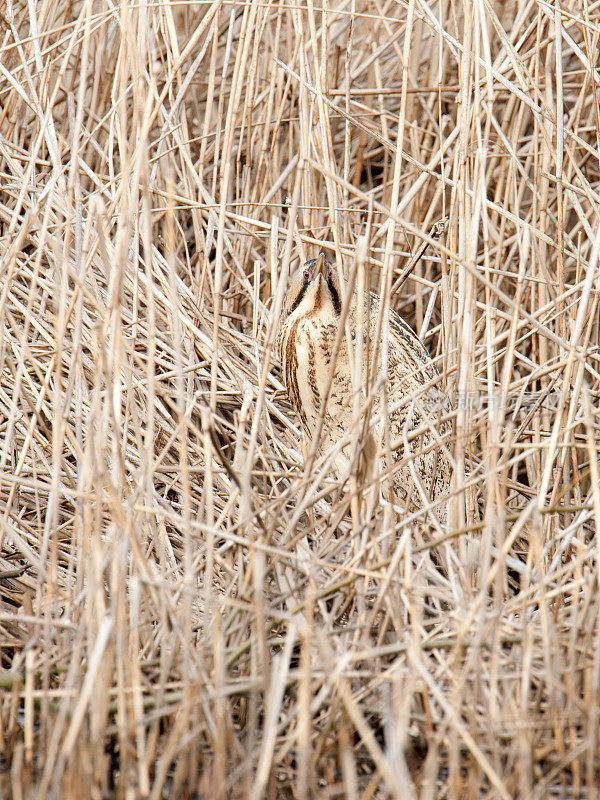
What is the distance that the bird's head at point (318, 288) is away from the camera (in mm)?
2709

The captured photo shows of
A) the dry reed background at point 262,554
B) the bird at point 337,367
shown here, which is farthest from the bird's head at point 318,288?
the dry reed background at point 262,554

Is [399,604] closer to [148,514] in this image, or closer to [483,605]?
[483,605]

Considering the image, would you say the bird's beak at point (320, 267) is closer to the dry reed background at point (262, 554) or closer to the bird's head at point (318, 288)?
the bird's head at point (318, 288)

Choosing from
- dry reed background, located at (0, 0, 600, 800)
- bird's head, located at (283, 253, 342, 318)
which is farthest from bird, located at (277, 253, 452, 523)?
dry reed background, located at (0, 0, 600, 800)

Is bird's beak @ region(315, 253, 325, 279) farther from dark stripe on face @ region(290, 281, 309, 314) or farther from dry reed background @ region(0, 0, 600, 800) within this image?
dry reed background @ region(0, 0, 600, 800)

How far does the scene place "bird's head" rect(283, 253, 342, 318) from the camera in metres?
2.71

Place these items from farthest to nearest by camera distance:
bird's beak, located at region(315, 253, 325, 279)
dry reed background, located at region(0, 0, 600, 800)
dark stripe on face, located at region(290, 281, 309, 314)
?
dark stripe on face, located at region(290, 281, 309, 314)
bird's beak, located at region(315, 253, 325, 279)
dry reed background, located at region(0, 0, 600, 800)

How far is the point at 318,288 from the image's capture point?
273cm

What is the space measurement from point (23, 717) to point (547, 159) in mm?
1781

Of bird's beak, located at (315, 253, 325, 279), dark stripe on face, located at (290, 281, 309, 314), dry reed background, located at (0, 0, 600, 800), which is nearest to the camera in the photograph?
dry reed background, located at (0, 0, 600, 800)

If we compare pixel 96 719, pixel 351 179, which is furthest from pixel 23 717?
pixel 351 179

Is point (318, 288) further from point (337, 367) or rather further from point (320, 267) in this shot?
point (337, 367)

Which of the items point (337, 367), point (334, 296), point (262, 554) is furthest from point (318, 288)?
point (262, 554)

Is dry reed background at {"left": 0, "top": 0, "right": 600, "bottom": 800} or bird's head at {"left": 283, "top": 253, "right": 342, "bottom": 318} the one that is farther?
bird's head at {"left": 283, "top": 253, "right": 342, "bottom": 318}
